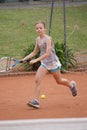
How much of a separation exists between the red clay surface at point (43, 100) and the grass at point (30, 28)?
178 inches

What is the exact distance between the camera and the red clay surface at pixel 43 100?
783 cm

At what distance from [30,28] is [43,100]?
14.4 meters

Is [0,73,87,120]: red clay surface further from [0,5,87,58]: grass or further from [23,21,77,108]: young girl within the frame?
[0,5,87,58]: grass

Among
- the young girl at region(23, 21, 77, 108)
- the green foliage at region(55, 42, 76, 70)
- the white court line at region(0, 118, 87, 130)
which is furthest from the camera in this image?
the green foliage at region(55, 42, 76, 70)

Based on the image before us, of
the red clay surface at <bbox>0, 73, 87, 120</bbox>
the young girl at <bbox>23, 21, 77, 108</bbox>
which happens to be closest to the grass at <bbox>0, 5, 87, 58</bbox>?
the red clay surface at <bbox>0, 73, 87, 120</bbox>

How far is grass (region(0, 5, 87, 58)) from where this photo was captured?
18.6 metres

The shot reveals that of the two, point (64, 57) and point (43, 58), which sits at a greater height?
point (43, 58)

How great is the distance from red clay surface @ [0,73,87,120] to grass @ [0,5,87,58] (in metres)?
4.53

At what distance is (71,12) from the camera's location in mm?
27906

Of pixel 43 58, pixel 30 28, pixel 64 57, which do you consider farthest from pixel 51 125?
pixel 30 28

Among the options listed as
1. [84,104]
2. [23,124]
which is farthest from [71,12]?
[23,124]

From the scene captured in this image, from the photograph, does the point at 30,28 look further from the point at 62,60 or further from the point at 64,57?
the point at 62,60

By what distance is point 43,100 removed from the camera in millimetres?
9227

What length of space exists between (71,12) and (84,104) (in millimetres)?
19653
